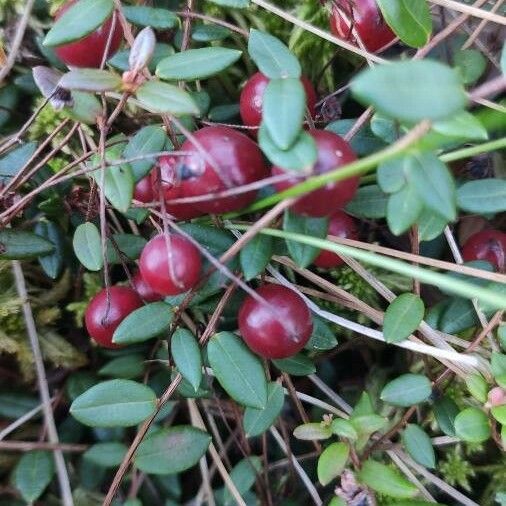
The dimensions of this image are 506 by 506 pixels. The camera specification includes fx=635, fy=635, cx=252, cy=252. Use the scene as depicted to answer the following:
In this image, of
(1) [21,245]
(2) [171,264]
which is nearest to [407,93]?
(2) [171,264]

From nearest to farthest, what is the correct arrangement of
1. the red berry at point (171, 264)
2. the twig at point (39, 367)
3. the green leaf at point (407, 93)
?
1. the green leaf at point (407, 93)
2. the red berry at point (171, 264)
3. the twig at point (39, 367)

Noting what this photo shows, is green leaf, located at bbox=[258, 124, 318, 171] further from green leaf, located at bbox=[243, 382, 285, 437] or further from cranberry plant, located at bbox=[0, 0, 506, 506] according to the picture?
green leaf, located at bbox=[243, 382, 285, 437]

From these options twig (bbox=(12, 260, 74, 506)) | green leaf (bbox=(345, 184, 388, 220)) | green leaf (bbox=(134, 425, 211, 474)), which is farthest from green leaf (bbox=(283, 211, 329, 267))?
twig (bbox=(12, 260, 74, 506))

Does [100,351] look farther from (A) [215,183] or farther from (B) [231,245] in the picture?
(A) [215,183]

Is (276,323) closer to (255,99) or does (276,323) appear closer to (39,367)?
(255,99)

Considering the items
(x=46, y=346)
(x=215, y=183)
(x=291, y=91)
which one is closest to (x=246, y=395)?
(x=215, y=183)

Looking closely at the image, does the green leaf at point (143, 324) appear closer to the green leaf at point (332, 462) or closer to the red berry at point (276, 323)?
the red berry at point (276, 323)

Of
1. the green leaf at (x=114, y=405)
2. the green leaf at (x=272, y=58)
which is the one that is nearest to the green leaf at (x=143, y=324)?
the green leaf at (x=114, y=405)
